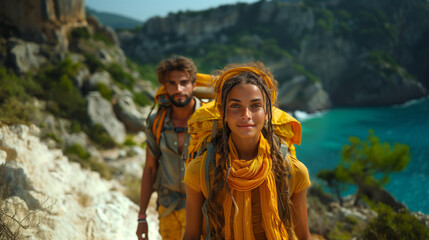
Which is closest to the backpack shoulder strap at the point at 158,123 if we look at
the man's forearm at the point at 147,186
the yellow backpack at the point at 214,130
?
the man's forearm at the point at 147,186

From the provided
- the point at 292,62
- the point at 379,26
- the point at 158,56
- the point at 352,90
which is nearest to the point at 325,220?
the point at 292,62

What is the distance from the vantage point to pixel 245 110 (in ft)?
5.22

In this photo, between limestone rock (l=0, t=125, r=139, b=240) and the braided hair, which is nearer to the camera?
the braided hair

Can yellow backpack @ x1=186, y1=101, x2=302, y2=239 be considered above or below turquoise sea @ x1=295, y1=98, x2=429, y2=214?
above

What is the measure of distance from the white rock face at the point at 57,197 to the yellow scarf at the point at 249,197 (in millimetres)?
1817

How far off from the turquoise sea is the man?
15018 mm

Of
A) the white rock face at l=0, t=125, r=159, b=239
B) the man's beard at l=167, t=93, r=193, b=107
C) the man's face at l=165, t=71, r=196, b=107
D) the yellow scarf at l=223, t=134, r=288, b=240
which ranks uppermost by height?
the man's face at l=165, t=71, r=196, b=107

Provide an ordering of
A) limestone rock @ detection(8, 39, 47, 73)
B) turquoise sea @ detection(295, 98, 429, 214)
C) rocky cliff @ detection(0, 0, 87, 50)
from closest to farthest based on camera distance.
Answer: limestone rock @ detection(8, 39, 47, 73) → rocky cliff @ detection(0, 0, 87, 50) → turquoise sea @ detection(295, 98, 429, 214)

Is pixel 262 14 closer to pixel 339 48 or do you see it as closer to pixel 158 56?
pixel 339 48

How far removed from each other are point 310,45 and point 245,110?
59.7 m

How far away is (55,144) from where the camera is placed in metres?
6.13

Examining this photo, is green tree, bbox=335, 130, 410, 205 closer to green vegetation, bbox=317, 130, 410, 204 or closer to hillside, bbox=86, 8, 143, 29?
green vegetation, bbox=317, 130, 410, 204

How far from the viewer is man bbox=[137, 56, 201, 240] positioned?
2693 mm

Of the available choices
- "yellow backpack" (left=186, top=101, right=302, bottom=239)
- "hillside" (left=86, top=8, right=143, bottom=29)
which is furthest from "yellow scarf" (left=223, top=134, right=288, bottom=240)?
"hillside" (left=86, top=8, right=143, bottom=29)
